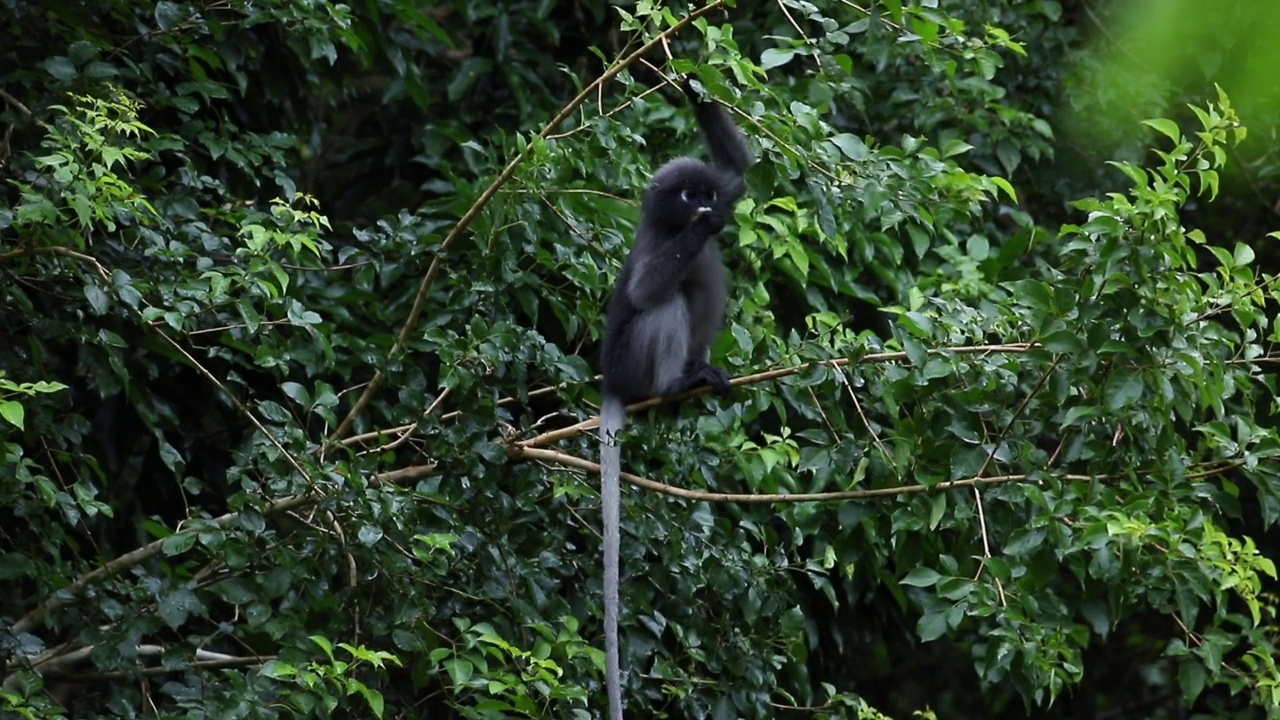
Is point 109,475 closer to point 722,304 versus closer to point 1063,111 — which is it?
point 722,304

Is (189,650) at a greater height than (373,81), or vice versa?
(373,81)

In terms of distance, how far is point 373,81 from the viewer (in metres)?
6.73

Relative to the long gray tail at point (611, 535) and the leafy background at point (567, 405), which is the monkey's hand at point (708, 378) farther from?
the long gray tail at point (611, 535)

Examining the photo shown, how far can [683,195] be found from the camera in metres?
4.43

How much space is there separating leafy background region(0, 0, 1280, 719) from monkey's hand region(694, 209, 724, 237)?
0.12 meters

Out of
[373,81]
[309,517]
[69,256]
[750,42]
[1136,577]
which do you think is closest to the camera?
[1136,577]

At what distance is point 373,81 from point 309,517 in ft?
10.8

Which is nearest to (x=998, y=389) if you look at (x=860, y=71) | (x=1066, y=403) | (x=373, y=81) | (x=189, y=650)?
(x=1066, y=403)

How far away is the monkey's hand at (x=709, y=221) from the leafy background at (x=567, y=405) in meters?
0.12

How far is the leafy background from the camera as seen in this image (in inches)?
130

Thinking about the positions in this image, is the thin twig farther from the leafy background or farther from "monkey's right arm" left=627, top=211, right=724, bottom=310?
"monkey's right arm" left=627, top=211, right=724, bottom=310

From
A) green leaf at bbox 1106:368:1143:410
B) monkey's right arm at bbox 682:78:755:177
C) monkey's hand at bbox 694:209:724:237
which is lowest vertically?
monkey's hand at bbox 694:209:724:237

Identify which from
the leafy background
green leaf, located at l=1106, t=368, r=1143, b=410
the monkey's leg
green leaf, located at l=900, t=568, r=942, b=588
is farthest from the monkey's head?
green leaf, located at l=1106, t=368, r=1143, b=410

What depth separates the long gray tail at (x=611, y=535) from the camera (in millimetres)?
3408
